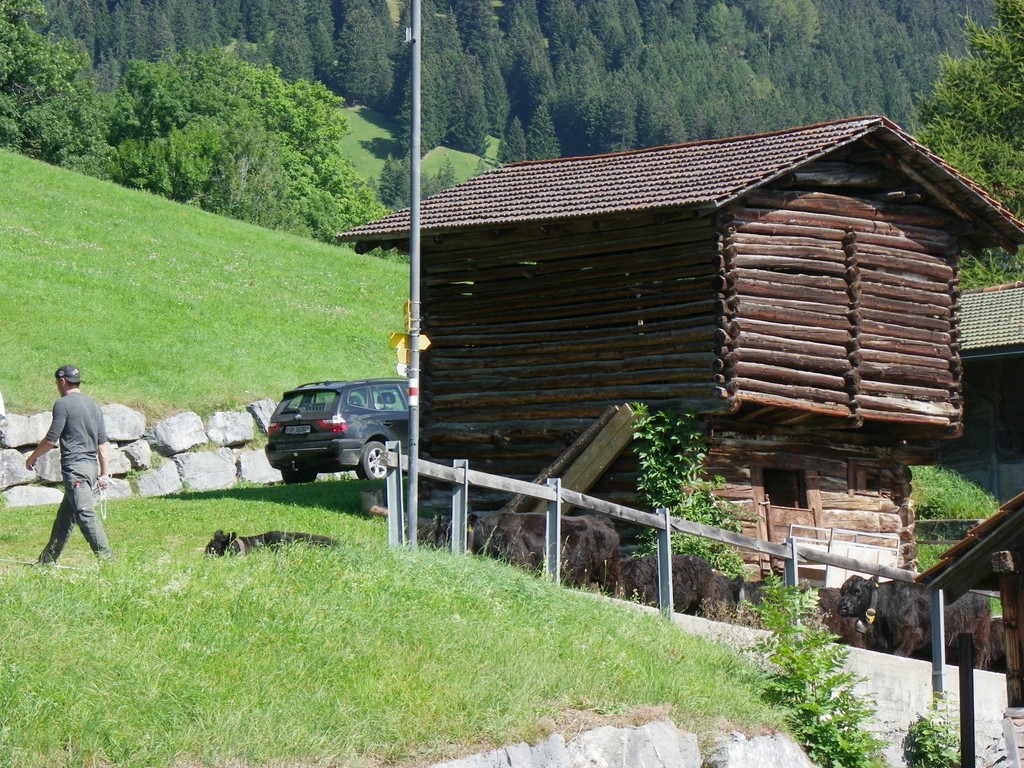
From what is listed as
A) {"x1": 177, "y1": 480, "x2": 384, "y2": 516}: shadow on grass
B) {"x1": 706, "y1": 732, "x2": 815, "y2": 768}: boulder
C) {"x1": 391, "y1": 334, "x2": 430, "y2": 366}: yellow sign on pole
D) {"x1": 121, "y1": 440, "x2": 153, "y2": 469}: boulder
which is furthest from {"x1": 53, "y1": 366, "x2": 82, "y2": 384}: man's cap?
{"x1": 121, "y1": 440, "x2": 153, "y2": 469}: boulder

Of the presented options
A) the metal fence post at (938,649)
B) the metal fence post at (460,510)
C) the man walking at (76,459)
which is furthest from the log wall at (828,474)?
the man walking at (76,459)

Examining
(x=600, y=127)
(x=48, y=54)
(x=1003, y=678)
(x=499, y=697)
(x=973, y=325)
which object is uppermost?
(x=600, y=127)

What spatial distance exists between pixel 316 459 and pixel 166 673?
15.8 m

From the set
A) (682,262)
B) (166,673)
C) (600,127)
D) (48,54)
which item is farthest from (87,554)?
(600,127)

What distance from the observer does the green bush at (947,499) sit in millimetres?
28312

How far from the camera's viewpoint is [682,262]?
19.9 metres

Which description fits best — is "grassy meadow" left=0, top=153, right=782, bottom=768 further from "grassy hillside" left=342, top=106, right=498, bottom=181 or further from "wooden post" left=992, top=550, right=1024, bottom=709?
"grassy hillside" left=342, top=106, right=498, bottom=181

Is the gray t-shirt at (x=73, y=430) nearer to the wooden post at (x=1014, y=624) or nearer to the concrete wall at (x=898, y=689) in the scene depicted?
the concrete wall at (x=898, y=689)

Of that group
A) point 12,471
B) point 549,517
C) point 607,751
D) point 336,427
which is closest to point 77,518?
point 549,517

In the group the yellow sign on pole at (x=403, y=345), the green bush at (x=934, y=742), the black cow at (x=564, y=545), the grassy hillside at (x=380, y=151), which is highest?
the grassy hillside at (x=380, y=151)

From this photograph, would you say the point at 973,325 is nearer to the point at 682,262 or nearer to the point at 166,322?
the point at 682,262

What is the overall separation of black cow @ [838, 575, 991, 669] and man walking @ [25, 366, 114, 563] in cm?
830

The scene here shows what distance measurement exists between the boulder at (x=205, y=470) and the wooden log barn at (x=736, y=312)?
724 centimetres

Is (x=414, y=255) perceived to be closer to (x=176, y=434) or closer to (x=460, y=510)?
(x=460, y=510)
